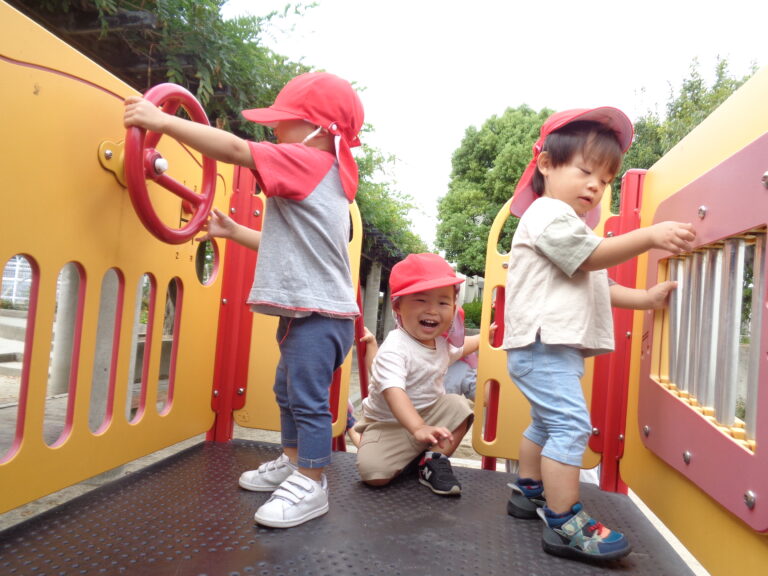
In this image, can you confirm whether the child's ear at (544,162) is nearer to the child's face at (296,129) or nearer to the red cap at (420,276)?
the red cap at (420,276)

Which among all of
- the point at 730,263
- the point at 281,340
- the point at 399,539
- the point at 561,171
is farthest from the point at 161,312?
the point at 730,263

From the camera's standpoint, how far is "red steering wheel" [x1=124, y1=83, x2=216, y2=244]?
1.24 meters

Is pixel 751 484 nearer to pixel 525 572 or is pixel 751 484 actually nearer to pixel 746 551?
pixel 746 551

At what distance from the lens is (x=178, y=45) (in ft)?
10.3

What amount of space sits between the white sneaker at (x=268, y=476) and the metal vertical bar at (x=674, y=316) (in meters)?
0.98

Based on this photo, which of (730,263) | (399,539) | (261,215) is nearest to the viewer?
(730,263)

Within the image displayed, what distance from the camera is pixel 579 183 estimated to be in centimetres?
143

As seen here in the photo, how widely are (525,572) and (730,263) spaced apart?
72 cm

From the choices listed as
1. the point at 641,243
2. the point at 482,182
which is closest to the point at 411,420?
the point at 641,243

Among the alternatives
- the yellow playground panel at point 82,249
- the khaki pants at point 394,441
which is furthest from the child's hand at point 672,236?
the yellow playground panel at point 82,249

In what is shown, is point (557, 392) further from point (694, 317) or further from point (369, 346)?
point (369, 346)

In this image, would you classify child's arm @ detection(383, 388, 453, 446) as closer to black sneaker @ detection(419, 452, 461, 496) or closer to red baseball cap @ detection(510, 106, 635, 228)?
black sneaker @ detection(419, 452, 461, 496)

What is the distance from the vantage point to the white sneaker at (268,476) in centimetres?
153

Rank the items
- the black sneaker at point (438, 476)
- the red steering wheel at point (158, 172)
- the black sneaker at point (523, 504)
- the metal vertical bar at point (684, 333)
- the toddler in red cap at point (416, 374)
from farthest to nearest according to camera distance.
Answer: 1. the toddler in red cap at point (416, 374)
2. the black sneaker at point (438, 476)
3. the black sneaker at point (523, 504)
4. the metal vertical bar at point (684, 333)
5. the red steering wheel at point (158, 172)
